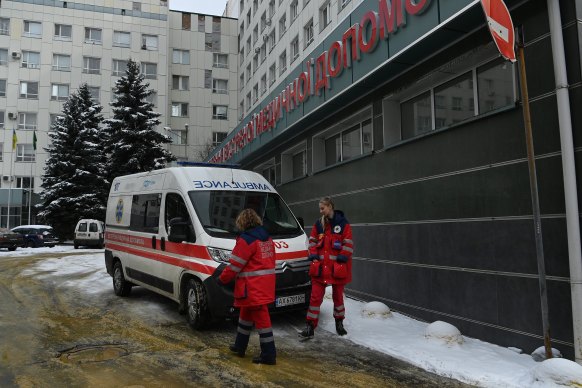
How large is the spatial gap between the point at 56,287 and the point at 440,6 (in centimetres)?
982

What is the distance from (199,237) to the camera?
646cm

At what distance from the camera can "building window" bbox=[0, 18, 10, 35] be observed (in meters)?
39.1

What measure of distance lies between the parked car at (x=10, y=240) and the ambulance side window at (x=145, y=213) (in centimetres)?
1818

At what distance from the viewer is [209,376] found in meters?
4.55

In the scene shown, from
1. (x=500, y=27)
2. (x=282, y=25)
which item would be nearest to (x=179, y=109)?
(x=282, y=25)

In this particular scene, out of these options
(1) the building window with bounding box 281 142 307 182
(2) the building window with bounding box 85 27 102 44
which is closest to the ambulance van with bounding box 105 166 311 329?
(1) the building window with bounding box 281 142 307 182

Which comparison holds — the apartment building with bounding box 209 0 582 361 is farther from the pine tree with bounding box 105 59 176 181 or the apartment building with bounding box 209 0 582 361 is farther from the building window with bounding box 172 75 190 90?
the building window with bounding box 172 75 190 90

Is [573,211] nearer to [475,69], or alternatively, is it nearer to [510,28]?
[510,28]

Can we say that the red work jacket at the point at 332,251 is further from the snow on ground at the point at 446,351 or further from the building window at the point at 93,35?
the building window at the point at 93,35

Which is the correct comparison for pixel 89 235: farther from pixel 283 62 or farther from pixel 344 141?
pixel 344 141

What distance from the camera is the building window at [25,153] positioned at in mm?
38844

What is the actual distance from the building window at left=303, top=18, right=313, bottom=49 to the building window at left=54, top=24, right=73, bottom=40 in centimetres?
2815

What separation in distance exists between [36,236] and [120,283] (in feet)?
66.8

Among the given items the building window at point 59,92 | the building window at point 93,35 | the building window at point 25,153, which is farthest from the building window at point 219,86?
the building window at point 25,153
